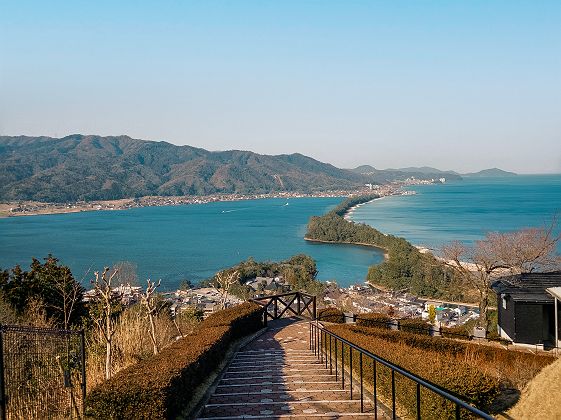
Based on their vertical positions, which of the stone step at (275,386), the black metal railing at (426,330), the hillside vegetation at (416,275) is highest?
the stone step at (275,386)

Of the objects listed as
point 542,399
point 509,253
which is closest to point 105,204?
point 509,253

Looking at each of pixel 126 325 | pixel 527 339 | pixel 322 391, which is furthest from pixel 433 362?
pixel 527 339

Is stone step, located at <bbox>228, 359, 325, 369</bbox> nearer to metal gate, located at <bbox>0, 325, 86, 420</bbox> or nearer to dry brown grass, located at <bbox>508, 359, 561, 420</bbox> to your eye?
dry brown grass, located at <bbox>508, 359, 561, 420</bbox>

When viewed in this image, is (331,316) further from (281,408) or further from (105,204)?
(105,204)

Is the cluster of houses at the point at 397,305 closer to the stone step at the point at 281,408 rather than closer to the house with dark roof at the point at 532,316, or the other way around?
the house with dark roof at the point at 532,316

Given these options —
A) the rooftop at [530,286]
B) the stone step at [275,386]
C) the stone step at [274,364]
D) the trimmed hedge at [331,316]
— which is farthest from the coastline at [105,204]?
the stone step at [275,386]

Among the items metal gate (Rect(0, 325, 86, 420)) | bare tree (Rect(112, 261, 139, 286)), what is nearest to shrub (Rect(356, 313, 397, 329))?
metal gate (Rect(0, 325, 86, 420))

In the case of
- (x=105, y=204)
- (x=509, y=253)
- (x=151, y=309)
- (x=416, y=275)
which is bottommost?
(x=416, y=275)
